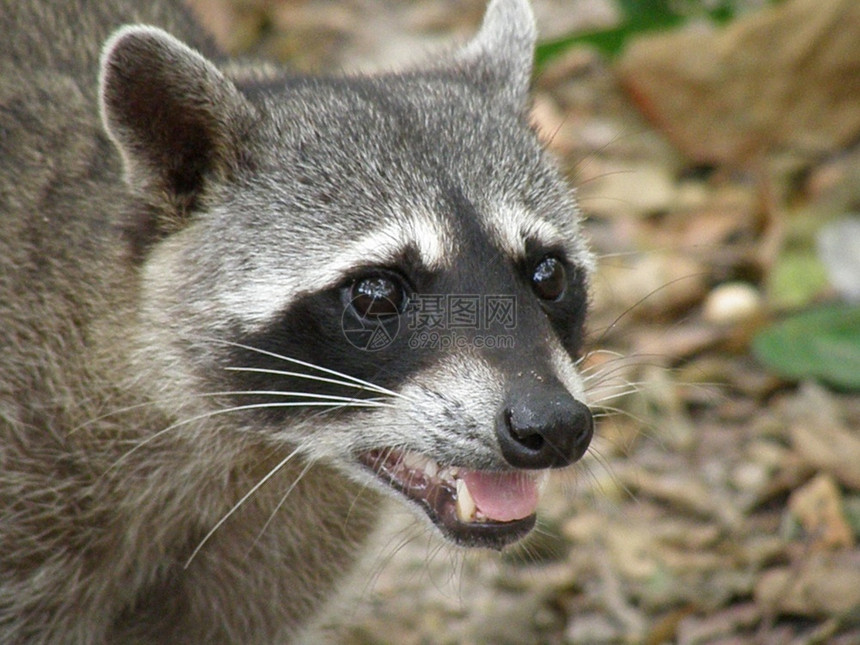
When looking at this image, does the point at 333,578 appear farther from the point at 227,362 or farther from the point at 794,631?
the point at 794,631

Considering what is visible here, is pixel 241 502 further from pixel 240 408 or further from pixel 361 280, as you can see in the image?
pixel 361 280

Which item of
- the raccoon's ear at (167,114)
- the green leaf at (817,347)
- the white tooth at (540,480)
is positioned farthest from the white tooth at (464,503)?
the green leaf at (817,347)

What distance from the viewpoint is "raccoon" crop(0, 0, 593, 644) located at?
4105 mm

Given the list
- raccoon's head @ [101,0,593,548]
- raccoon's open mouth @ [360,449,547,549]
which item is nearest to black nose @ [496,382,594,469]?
raccoon's head @ [101,0,593,548]

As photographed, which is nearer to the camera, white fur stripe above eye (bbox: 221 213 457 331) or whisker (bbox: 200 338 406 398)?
whisker (bbox: 200 338 406 398)

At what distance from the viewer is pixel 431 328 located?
4082mm

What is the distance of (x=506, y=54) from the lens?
17.3 feet

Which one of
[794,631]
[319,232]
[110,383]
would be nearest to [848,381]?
[794,631]

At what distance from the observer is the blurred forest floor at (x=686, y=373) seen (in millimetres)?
5723

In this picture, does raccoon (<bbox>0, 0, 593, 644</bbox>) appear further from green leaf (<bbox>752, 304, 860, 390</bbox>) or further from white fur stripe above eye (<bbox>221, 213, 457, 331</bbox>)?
green leaf (<bbox>752, 304, 860, 390</bbox>)

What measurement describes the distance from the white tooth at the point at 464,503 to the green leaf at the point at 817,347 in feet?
10.1

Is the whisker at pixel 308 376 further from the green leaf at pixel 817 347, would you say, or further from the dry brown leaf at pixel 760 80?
the dry brown leaf at pixel 760 80

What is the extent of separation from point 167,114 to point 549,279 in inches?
57.5

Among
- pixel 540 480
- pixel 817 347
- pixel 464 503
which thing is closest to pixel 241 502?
pixel 464 503
